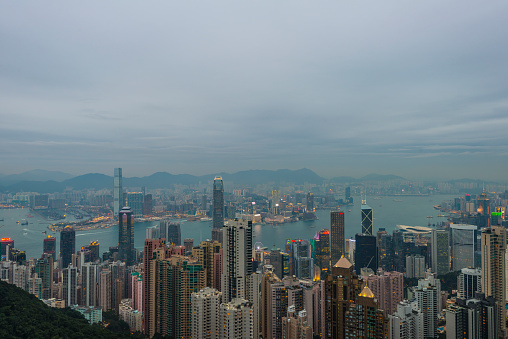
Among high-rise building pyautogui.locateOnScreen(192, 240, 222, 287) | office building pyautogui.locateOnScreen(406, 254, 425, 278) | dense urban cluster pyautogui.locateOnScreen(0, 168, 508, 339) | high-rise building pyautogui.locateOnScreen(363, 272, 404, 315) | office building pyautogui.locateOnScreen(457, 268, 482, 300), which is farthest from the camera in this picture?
office building pyautogui.locateOnScreen(406, 254, 425, 278)

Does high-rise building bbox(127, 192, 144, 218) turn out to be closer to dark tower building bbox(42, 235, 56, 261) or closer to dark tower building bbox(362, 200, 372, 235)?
dark tower building bbox(42, 235, 56, 261)

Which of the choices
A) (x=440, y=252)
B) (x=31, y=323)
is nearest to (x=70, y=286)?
(x=31, y=323)

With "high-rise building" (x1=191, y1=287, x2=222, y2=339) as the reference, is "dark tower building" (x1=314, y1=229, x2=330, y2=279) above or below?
below

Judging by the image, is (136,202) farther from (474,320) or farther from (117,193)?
(474,320)

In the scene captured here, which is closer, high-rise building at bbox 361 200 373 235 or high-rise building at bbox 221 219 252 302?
high-rise building at bbox 221 219 252 302

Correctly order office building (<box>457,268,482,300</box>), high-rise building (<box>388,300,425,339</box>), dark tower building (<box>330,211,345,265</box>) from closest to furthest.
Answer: high-rise building (<box>388,300,425,339</box>) < office building (<box>457,268,482,300</box>) < dark tower building (<box>330,211,345,265</box>)

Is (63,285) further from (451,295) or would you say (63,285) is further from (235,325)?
(451,295)

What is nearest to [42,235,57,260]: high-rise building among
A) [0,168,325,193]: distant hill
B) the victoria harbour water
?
the victoria harbour water
